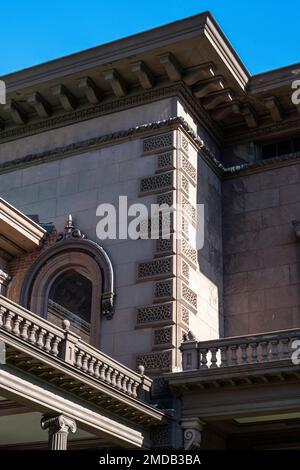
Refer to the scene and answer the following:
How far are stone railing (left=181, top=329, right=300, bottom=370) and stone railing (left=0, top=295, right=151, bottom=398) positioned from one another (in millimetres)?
1119

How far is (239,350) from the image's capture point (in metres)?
16.8

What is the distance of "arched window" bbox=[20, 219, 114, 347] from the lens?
18312mm

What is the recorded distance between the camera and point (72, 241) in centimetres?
1916

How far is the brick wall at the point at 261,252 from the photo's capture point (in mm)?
18922

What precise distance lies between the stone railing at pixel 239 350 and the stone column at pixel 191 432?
1066 mm

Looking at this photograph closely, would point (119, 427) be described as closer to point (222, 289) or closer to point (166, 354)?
point (166, 354)

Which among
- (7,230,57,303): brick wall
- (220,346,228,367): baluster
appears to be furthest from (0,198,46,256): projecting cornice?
(220,346,228,367): baluster

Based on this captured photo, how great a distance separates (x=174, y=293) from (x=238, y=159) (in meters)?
5.13

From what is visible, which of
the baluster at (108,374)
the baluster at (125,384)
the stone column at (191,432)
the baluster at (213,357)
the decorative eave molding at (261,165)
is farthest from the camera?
the decorative eave molding at (261,165)

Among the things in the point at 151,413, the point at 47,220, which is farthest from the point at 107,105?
the point at 151,413

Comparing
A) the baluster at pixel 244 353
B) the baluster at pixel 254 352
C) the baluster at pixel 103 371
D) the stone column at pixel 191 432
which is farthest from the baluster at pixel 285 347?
the baluster at pixel 103 371

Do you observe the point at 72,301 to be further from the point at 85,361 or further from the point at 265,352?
the point at 265,352

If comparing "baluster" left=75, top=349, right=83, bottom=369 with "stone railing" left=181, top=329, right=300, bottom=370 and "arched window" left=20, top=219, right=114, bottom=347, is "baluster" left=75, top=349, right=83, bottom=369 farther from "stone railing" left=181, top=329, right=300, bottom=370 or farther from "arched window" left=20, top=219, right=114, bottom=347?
"arched window" left=20, top=219, right=114, bottom=347

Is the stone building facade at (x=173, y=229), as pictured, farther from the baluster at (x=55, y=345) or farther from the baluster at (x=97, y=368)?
the baluster at (x=55, y=345)
